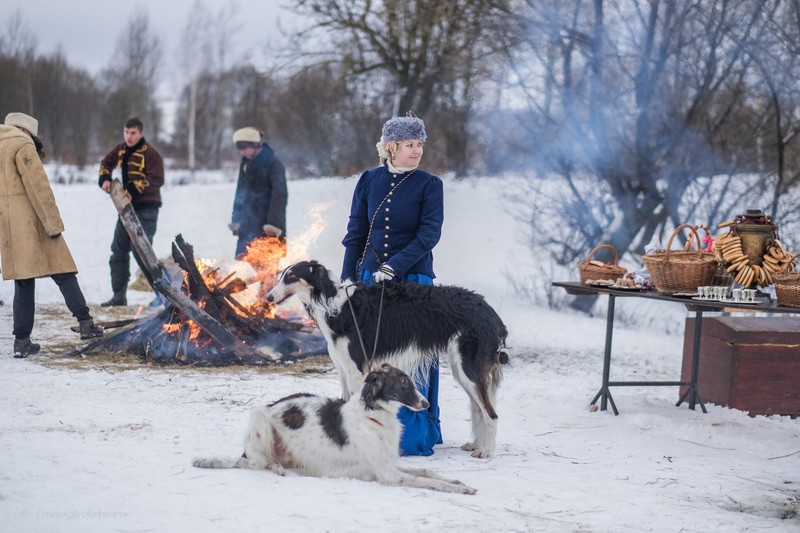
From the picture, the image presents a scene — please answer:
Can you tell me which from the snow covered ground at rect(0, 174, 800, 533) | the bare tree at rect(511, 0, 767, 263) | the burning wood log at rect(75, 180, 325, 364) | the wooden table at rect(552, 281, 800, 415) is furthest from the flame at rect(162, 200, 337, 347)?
the bare tree at rect(511, 0, 767, 263)

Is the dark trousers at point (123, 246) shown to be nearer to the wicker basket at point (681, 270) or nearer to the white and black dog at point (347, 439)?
the white and black dog at point (347, 439)

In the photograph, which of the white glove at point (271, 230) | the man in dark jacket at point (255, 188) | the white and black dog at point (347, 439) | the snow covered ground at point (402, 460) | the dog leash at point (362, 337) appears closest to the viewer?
the snow covered ground at point (402, 460)

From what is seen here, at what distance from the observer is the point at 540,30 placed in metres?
12.8

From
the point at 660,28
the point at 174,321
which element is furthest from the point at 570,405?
the point at 660,28

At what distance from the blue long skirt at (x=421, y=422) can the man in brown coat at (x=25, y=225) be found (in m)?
3.57

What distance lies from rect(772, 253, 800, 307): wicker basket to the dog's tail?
3.88 meters

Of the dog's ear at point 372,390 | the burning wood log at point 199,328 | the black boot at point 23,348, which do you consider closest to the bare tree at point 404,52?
the burning wood log at point 199,328

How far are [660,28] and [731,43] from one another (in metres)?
1.06

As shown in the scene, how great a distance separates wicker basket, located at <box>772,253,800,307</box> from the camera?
18.3ft

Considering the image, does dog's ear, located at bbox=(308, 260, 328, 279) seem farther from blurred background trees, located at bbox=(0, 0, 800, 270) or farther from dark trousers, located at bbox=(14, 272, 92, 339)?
blurred background trees, located at bbox=(0, 0, 800, 270)

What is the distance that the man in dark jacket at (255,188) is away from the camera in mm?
9742

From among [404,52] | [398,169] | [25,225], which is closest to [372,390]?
[398,169]

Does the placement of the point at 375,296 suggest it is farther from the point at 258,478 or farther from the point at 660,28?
the point at 660,28

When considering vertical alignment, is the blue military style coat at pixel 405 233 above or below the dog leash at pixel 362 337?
above
